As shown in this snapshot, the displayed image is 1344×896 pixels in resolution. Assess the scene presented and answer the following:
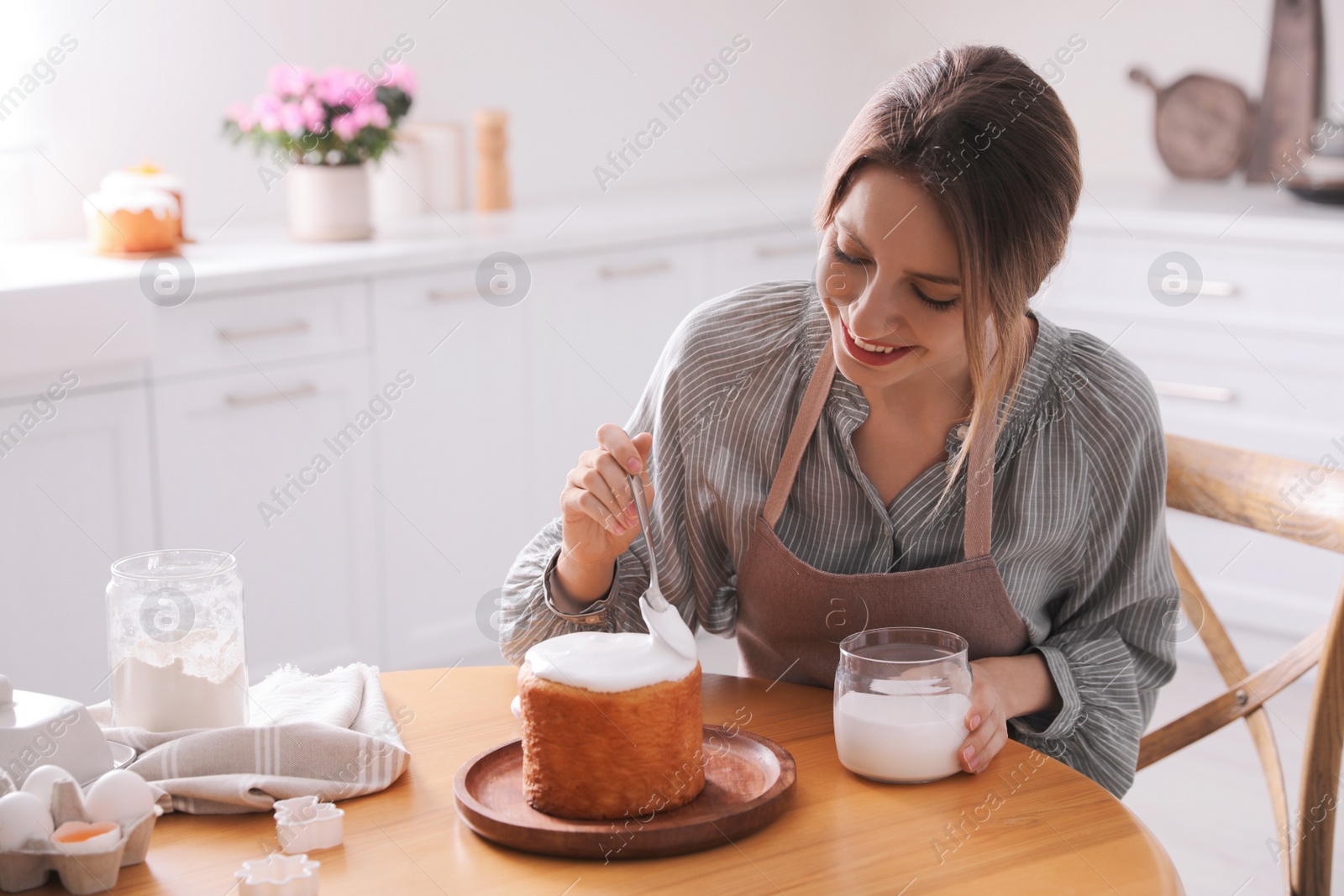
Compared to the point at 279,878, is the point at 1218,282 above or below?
above

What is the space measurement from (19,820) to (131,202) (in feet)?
6.06

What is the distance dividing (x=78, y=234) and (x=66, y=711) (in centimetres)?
207

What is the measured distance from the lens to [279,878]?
2.94 feet

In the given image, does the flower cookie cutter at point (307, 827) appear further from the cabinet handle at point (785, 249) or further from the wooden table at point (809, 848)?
the cabinet handle at point (785, 249)

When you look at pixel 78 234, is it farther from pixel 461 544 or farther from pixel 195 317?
pixel 461 544

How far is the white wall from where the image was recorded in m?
2.78

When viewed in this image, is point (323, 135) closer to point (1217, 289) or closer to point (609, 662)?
point (1217, 289)

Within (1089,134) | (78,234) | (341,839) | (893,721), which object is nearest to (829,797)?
(893,721)

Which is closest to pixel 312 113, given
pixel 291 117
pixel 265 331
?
pixel 291 117

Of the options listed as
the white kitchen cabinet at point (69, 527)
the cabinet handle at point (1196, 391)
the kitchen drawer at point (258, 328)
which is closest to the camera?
the white kitchen cabinet at point (69, 527)

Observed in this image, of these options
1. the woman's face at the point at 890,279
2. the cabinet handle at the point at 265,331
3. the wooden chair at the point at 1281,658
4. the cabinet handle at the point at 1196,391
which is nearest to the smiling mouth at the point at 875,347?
the woman's face at the point at 890,279

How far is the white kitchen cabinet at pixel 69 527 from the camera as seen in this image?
2.24 meters

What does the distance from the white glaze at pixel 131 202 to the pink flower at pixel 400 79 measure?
50 cm

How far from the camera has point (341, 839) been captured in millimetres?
982
